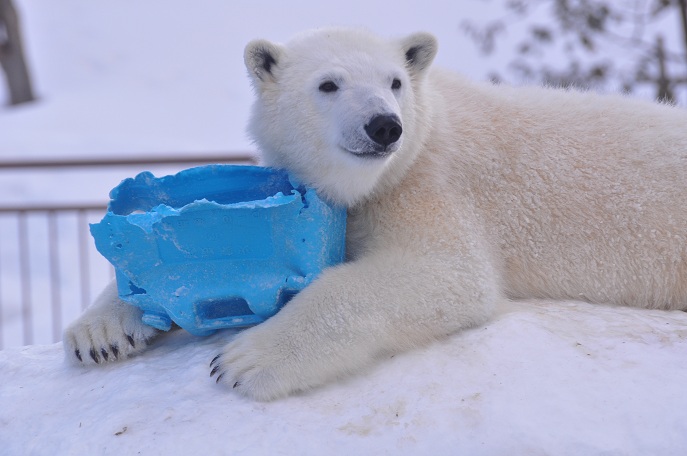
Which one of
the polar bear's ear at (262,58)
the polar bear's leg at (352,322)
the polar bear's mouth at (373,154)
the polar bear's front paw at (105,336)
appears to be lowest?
the polar bear's front paw at (105,336)

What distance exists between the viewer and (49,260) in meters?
9.80

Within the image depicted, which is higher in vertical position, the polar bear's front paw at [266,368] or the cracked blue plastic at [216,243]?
the cracked blue plastic at [216,243]

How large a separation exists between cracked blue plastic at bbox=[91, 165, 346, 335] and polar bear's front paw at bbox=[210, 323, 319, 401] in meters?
0.20

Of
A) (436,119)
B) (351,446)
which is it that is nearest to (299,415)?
(351,446)

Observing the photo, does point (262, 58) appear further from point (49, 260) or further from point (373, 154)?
Answer: point (49, 260)

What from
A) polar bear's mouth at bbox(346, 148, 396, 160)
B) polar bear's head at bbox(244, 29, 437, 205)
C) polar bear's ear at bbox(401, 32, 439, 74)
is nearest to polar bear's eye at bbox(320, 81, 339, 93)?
polar bear's head at bbox(244, 29, 437, 205)

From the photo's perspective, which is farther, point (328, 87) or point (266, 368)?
point (328, 87)

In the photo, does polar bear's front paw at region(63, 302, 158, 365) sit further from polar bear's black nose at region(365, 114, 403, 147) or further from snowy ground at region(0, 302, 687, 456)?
polar bear's black nose at region(365, 114, 403, 147)

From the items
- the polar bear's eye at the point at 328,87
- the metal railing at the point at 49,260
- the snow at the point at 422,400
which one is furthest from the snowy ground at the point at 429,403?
the metal railing at the point at 49,260

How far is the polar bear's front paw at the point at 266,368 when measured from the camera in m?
2.39

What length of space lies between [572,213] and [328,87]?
38.9 inches

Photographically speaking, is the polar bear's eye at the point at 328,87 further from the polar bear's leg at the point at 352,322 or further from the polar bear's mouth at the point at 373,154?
the polar bear's leg at the point at 352,322

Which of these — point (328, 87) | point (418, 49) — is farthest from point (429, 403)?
point (418, 49)

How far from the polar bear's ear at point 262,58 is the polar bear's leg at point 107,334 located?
0.90m
